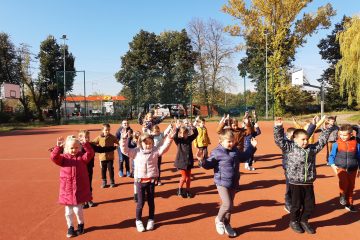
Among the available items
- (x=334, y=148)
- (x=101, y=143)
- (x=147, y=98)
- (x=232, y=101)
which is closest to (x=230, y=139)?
(x=334, y=148)

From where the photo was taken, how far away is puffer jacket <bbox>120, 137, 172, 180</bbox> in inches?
209

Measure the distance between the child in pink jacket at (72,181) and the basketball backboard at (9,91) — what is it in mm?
32698

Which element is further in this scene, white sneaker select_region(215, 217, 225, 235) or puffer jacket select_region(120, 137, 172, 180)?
puffer jacket select_region(120, 137, 172, 180)

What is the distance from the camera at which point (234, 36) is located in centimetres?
4034

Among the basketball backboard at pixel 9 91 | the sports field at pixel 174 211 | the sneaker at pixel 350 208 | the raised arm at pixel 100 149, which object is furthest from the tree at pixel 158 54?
the sneaker at pixel 350 208

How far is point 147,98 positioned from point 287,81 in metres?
15.2

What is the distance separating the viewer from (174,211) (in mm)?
6160

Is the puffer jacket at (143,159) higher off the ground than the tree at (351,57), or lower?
lower

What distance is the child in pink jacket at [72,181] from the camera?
16.3ft

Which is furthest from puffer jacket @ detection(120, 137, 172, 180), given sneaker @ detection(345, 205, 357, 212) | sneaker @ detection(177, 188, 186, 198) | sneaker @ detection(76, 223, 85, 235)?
sneaker @ detection(345, 205, 357, 212)

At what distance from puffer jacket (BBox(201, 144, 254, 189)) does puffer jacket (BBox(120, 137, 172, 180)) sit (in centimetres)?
85

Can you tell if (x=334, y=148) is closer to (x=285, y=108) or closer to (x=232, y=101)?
(x=232, y=101)

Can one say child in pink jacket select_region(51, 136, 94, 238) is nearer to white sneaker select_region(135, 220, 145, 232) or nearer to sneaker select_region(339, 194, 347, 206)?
white sneaker select_region(135, 220, 145, 232)

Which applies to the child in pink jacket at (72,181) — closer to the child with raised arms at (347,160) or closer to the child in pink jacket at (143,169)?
the child in pink jacket at (143,169)
